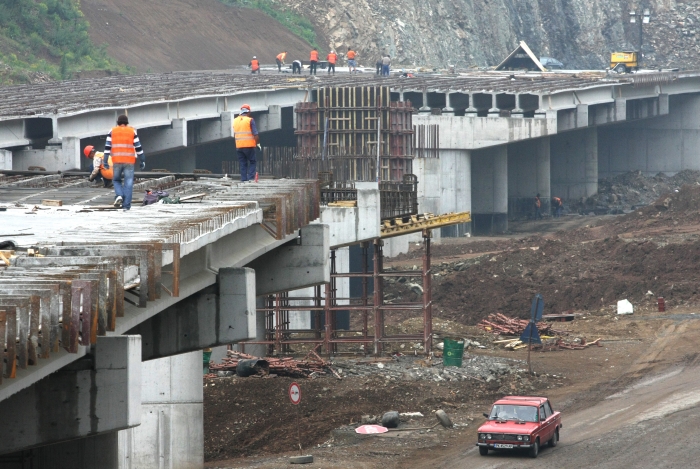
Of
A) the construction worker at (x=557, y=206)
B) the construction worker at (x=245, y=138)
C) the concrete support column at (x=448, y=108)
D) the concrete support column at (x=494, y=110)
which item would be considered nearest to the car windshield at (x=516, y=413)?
the construction worker at (x=245, y=138)

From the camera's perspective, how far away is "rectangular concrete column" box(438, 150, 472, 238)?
6397 centimetres

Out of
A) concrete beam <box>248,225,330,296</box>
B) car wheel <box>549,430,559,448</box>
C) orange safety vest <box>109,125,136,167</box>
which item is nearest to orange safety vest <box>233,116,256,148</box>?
concrete beam <box>248,225,330,296</box>

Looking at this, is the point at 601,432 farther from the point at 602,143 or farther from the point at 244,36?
the point at 244,36

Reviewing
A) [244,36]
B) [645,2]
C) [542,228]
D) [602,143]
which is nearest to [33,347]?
[542,228]

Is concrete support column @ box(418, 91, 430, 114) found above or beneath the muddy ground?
above

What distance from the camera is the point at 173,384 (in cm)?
2497

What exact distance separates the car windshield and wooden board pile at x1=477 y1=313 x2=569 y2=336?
15.5m

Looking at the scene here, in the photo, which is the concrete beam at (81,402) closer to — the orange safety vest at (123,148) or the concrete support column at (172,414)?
the orange safety vest at (123,148)

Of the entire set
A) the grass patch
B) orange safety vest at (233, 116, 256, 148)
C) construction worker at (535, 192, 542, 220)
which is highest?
the grass patch

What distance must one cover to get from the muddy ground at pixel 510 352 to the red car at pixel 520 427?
64.1 inches

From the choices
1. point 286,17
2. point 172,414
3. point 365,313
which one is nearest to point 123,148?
point 172,414

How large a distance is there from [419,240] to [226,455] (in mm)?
→ 36051

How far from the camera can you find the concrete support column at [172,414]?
24.5 m

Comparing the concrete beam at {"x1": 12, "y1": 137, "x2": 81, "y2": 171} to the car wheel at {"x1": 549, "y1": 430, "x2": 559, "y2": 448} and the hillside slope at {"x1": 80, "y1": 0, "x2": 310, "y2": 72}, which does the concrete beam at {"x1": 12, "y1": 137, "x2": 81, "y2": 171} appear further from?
the hillside slope at {"x1": 80, "y1": 0, "x2": 310, "y2": 72}
